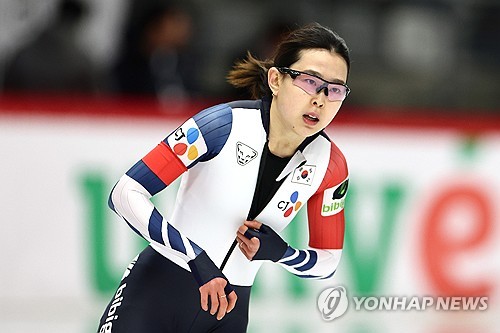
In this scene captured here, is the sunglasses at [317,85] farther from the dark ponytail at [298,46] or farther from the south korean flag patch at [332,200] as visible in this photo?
the south korean flag patch at [332,200]

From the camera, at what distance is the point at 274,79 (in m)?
3.36

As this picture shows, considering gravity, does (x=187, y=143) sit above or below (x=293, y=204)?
above

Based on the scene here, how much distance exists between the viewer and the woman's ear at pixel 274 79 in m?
3.34

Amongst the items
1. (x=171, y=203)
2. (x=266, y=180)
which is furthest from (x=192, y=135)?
(x=171, y=203)

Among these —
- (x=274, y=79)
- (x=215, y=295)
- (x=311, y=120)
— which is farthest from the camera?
(x=274, y=79)

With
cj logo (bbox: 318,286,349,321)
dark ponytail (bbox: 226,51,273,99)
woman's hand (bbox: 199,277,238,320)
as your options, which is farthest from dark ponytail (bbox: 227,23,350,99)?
cj logo (bbox: 318,286,349,321)

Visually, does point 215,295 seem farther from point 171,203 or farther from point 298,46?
point 171,203

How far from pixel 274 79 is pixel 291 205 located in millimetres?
437

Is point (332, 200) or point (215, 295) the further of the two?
point (332, 200)

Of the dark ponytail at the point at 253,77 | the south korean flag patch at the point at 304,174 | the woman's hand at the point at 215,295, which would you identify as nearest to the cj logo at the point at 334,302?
the south korean flag patch at the point at 304,174

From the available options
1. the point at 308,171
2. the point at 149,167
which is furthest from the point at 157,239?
the point at 308,171

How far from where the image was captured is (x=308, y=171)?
11.3 feet

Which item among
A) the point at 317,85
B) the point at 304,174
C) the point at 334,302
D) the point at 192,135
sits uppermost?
the point at 317,85

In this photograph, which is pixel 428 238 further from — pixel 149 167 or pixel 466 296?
pixel 149 167
